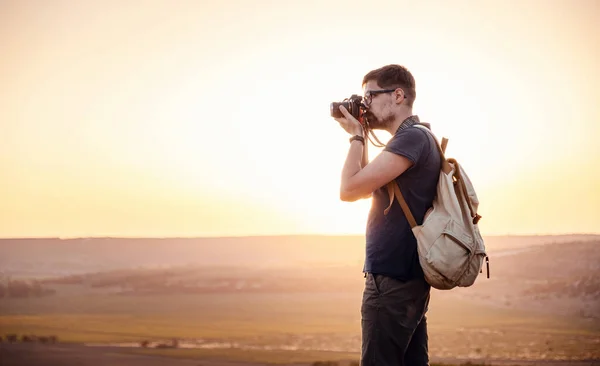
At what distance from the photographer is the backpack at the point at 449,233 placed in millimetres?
2914

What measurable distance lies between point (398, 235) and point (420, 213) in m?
0.14

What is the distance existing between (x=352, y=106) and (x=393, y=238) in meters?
0.68

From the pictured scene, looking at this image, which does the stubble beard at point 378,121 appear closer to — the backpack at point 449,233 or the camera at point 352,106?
the camera at point 352,106

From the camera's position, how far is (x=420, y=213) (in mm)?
3023

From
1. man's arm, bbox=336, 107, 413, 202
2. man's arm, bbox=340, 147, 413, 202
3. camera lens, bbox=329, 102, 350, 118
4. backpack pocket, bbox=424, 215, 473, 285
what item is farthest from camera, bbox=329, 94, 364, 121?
backpack pocket, bbox=424, 215, 473, 285

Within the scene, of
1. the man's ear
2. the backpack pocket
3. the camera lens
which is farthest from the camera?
the camera lens

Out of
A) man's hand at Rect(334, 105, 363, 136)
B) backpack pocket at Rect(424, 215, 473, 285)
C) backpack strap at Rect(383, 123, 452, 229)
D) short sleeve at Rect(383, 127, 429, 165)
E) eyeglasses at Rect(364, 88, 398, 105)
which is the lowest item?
backpack pocket at Rect(424, 215, 473, 285)

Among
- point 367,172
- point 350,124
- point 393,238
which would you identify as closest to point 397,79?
point 350,124

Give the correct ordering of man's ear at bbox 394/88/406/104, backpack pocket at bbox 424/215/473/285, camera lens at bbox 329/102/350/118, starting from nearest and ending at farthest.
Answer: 1. backpack pocket at bbox 424/215/473/285
2. man's ear at bbox 394/88/406/104
3. camera lens at bbox 329/102/350/118

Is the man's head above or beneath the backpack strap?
above

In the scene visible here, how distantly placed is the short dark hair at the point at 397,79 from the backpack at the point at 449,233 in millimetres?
196

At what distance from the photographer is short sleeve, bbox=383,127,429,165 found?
9.71ft

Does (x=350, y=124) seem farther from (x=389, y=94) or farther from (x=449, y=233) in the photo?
(x=449, y=233)

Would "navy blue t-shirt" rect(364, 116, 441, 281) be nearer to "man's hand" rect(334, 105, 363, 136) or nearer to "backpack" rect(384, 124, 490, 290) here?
"backpack" rect(384, 124, 490, 290)
